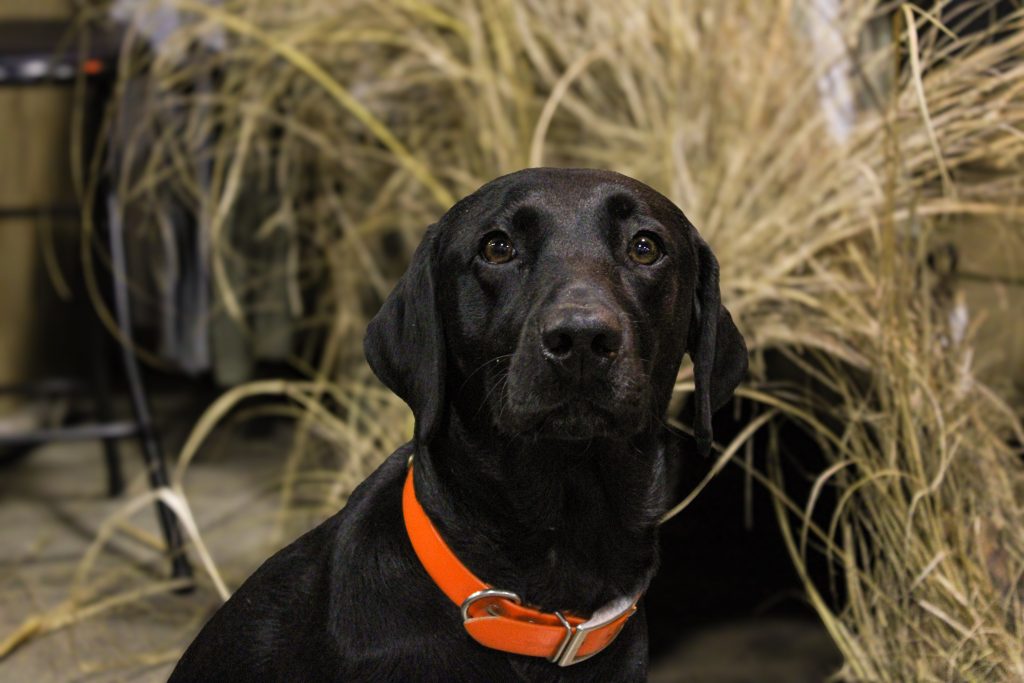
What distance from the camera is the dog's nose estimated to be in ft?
4.16

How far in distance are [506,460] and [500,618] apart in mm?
184

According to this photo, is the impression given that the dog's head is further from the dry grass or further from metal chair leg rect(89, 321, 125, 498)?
metal chair leg rect(89, 321, 125, 498)

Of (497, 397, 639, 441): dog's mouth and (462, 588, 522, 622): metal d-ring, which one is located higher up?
(497, 397, 639, 441): dog's mouth

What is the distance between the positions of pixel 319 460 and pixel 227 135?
33.0 inches

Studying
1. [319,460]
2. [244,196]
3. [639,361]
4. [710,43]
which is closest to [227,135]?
[244,196]

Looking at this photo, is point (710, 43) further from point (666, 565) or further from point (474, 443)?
point (474, 443)

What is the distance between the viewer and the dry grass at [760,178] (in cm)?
204

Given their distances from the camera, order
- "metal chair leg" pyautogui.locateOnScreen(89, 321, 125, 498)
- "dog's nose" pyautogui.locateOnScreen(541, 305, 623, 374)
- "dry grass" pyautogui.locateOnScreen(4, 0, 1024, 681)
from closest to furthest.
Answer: "dog's nose" pyautogui.locateOnScreen(541, 305, 623, 374), "dry grass" pyautogui.locateOnScreen(4, 0, 1024, 681), "metal chair leg" pyautogui.locateOnScreen(89, 321, 125, 498)

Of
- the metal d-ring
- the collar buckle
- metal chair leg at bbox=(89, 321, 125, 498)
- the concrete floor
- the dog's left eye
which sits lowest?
the concrete floor

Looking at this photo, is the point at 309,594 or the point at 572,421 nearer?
the point at 572,421

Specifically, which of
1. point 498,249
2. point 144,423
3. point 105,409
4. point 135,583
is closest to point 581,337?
point 498,249

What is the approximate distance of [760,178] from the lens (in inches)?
102

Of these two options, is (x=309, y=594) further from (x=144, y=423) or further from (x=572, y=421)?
(x=144, y=423)

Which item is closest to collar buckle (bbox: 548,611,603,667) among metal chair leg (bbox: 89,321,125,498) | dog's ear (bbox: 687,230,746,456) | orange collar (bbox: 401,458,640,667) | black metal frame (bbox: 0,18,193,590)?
orange collar (bbox: 401,458,640,667)
